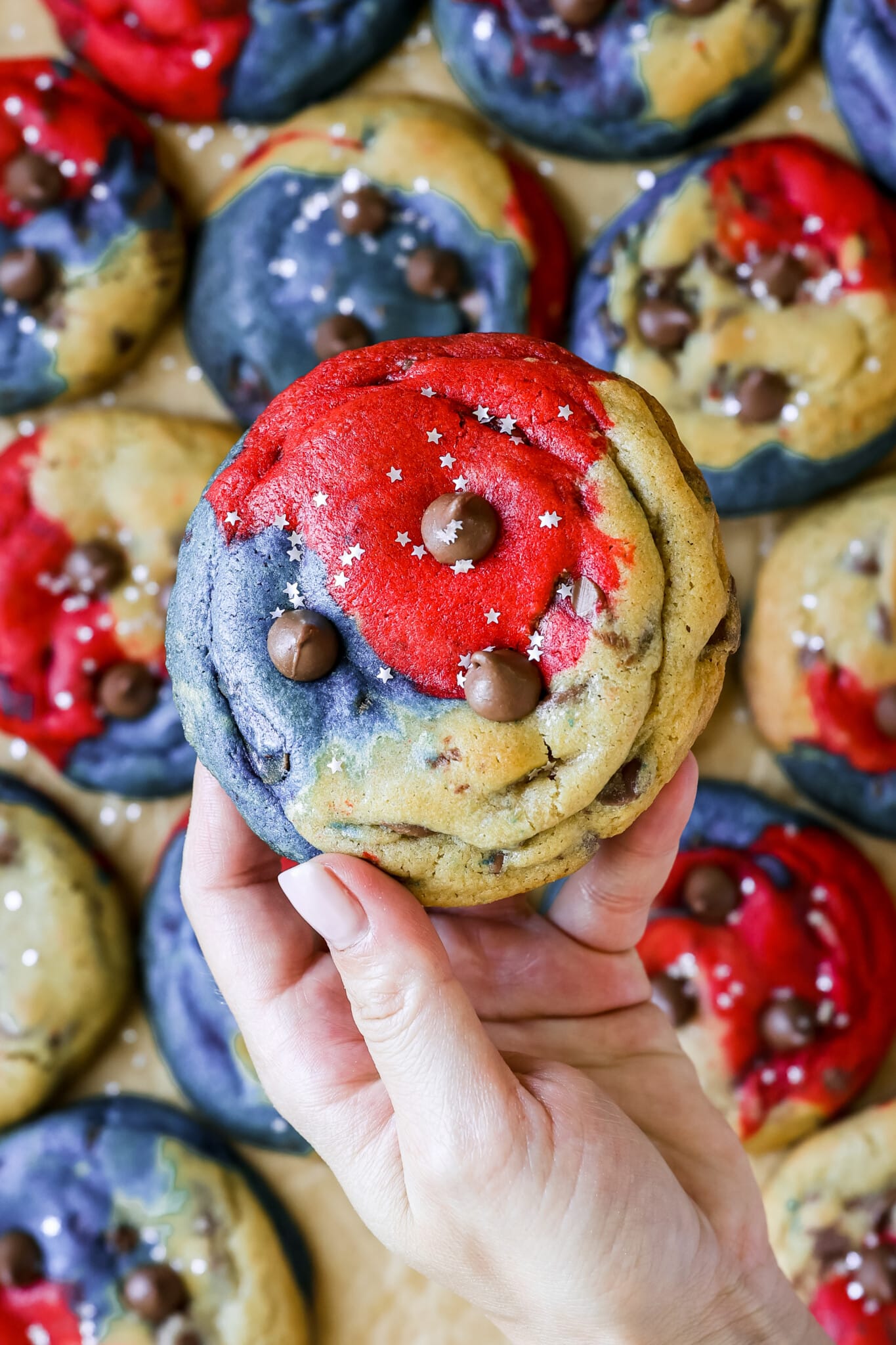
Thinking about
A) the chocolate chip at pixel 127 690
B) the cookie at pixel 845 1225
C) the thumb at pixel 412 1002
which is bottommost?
the cookie at pixel 845 1225

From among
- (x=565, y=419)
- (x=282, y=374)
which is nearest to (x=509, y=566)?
(x=565, y=419)

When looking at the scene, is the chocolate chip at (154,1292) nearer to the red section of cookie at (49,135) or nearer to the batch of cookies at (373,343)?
the batch of cookies at (373,343)

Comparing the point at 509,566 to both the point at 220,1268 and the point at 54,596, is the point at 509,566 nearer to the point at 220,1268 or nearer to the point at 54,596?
the point at 54,596

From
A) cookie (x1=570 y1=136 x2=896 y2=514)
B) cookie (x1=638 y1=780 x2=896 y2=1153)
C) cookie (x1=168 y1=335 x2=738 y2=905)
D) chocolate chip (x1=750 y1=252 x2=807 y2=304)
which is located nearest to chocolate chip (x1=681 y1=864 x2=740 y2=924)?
cookie (x1=638 y1=780 x2=896 y2=1153)

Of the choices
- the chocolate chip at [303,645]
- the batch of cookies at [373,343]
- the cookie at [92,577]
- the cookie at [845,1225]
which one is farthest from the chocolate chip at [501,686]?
the cookie at [845,1225]

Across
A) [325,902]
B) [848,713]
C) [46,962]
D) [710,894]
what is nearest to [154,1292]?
[46,962]

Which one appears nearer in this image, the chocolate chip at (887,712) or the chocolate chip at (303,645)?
the chocolate chip at (303,645)
